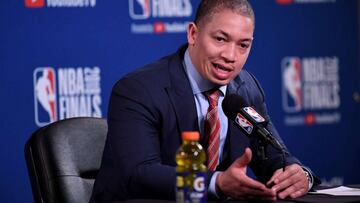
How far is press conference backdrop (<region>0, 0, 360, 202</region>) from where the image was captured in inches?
158

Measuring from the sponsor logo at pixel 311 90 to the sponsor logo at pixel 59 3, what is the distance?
5.03 ft

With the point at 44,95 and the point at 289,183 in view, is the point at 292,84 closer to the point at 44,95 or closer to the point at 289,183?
the point at 44,95

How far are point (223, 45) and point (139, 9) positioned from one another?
66.5 inches

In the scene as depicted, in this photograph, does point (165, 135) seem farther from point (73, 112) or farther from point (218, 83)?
point (73, 112)

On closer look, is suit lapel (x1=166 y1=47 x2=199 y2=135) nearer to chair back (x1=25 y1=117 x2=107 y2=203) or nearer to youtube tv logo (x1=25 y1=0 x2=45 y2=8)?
chair back (x1=25 y1=117 x2=107 y2=203)

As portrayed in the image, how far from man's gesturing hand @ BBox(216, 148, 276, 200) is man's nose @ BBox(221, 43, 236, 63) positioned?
58 cm

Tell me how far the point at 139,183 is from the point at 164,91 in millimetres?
403

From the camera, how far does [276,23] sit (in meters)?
5.04

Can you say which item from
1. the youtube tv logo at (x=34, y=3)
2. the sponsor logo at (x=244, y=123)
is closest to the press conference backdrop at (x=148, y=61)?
the youtube tv logo at (x=34, y=3)

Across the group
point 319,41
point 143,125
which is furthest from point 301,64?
point 143,125

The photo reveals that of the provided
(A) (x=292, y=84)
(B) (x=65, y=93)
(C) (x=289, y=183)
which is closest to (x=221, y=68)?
(C) (x=289, y=183)

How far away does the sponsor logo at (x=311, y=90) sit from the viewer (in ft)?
16.7

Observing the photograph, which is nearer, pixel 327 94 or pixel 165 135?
pixel 165 135

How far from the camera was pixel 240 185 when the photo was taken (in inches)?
89.6
